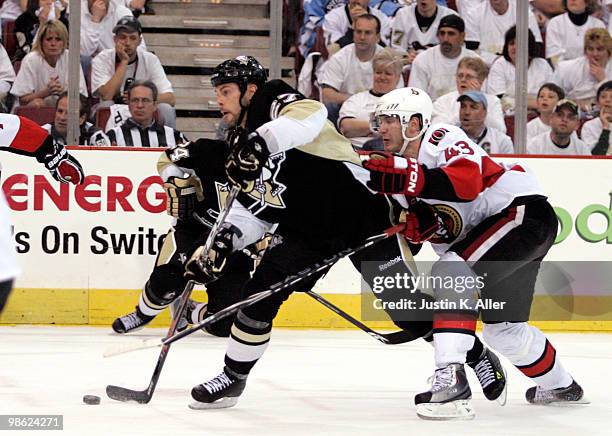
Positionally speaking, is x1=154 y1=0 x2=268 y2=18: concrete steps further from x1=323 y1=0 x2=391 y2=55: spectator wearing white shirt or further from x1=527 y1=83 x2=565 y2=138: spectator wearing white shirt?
x1=527 y1=83 x2=565 y2=138: spectator wearing white shirt

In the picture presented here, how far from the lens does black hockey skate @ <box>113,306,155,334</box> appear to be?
5512 mm

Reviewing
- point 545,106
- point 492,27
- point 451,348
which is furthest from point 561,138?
point 451,348

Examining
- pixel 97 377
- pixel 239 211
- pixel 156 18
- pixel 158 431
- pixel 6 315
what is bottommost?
pixel 6 315

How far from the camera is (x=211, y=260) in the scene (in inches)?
144

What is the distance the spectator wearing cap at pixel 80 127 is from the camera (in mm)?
5844

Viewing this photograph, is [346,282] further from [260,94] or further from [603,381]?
[260,94]

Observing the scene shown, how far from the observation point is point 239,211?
387cm

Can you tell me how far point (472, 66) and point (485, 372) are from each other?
2767 mm

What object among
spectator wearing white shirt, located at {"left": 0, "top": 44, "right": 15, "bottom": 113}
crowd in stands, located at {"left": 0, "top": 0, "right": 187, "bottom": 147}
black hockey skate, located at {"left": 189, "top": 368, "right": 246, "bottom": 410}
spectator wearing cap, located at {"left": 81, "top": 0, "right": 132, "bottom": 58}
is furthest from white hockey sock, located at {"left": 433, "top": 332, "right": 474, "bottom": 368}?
spectator wearing white shirt, located at {"left": 0, "top": 44, "right": 15, "bottom": 113}

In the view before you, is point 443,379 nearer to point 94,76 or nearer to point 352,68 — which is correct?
point 352,68

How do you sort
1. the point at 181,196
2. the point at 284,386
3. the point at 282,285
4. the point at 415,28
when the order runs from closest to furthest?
the point at 282,285
the point at 284,386
the point at 181,196
the point at 415,28

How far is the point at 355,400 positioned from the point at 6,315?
8.65 ft

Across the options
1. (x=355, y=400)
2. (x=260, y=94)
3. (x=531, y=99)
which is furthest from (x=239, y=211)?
(x=531, y=99)

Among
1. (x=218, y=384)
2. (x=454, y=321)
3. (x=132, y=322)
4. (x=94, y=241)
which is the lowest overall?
(x=132, y=322)
